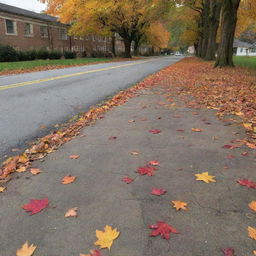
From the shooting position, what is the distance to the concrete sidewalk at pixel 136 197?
1982 millimetres

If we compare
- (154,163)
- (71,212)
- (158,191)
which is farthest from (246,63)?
(71,212)

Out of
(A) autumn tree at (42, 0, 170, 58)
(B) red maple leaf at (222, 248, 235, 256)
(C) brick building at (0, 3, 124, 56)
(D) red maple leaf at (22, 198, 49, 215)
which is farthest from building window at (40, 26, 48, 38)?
(B) red maple leaf at (222, 248, 235, 256)

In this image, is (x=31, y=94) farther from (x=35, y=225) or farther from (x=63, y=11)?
(x=63, y=11)

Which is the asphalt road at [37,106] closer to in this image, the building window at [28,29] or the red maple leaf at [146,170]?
the red maple leaf at [146,170]

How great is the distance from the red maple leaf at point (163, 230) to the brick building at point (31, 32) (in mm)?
36329

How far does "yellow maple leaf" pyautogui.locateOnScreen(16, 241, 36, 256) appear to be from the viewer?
1.90 metres

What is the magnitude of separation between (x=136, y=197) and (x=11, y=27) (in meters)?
38.3

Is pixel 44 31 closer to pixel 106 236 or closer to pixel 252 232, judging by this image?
pixel 106 236

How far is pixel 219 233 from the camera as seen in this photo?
2064mm

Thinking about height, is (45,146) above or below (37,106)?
below

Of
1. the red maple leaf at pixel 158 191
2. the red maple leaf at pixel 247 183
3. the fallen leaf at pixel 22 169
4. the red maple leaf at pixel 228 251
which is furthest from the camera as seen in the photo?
the fallen leaf at pixel 22 169

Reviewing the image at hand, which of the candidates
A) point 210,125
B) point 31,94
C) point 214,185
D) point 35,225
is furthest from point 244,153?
point 31,94

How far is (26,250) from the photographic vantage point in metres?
1.93

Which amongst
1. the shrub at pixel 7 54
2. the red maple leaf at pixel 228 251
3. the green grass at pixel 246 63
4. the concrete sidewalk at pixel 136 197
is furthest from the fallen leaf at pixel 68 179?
the shrub at pixel 7 54
